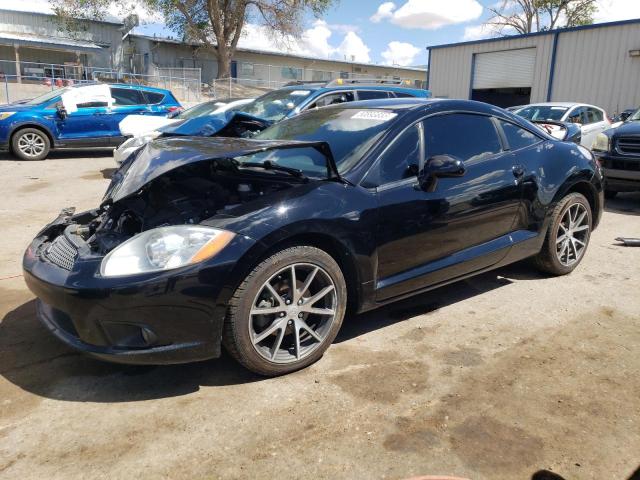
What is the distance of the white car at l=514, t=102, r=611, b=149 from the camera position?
1127cm

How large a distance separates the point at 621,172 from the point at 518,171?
4.71m

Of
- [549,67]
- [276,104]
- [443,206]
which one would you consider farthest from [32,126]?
[549,67]

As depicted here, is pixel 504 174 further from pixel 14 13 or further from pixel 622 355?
pixel 14 13

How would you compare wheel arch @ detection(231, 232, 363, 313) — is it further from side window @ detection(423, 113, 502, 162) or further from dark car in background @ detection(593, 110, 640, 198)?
dark car in background @ detection(593, 110, 640, 198)

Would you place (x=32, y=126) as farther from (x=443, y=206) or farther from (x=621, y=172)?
(x=621, y=172)

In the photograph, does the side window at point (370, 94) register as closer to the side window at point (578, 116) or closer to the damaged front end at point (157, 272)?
the side window at point (578, 116)

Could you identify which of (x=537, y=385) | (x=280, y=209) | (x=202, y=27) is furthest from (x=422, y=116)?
(x=202, y=27)

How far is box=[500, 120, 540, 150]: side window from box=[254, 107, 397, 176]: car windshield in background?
1.13m

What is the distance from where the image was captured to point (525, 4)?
39594 mm

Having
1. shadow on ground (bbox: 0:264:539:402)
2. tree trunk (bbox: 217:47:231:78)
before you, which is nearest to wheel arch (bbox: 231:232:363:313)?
shadow on ground (bbox: 0:264:539:402)

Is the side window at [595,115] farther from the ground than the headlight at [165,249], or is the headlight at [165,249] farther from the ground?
the side window at [595,115]

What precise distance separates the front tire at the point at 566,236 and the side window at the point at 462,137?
3.11ft

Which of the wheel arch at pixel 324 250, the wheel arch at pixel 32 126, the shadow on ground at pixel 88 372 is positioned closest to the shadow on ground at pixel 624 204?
the shadow on ground at pixel 88 372

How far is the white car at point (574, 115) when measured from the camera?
11.3 m
